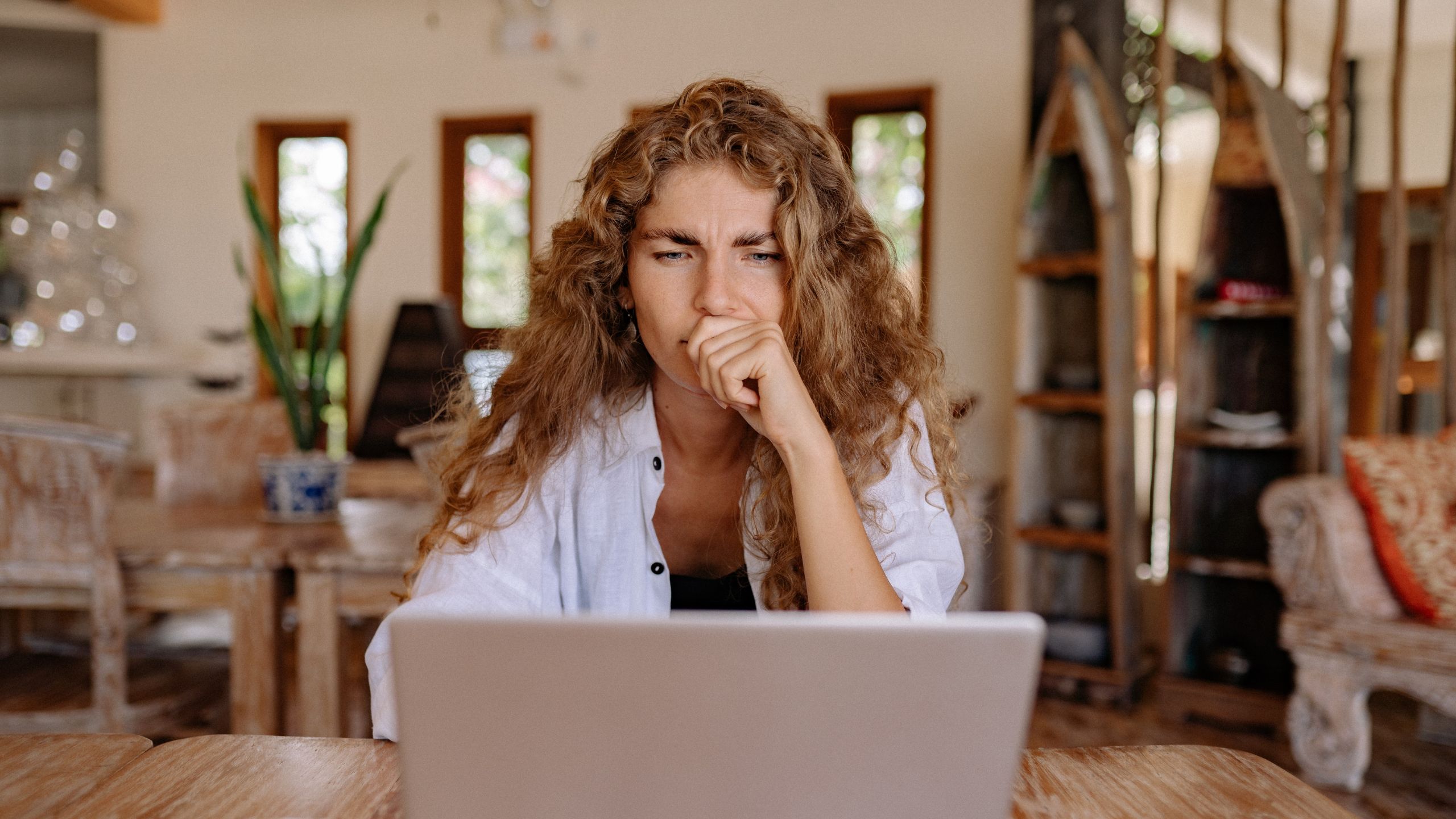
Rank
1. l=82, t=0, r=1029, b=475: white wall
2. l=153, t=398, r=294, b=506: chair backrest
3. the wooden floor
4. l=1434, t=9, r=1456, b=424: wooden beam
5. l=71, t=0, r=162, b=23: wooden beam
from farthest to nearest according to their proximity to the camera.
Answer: l=71, t=0, r=162, b=23: wooden beam, l=82, t=0, r=1029, b=475: white wall, l=1434, t=9, r=1456, b=424: wooden beam, l=153, t=398, r=294, b=506: chair backrest, the wooden floor

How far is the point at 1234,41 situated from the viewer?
468 cm

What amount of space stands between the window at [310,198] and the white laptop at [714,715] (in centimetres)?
480

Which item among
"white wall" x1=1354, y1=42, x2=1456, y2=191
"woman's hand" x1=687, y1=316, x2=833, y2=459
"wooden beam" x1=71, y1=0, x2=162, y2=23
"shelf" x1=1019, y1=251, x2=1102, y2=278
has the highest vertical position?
"wooden beam" x1=71, y1=0, x2=162, y2=23

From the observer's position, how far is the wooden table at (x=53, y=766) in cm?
69

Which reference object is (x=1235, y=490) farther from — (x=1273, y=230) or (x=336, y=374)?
(x=336, y=374)

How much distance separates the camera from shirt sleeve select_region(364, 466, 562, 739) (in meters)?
1.03

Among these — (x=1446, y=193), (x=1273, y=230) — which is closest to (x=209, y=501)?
(x=1273, y=230)

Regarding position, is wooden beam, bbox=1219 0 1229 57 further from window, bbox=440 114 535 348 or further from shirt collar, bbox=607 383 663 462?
window, bbox=440 114 535 348

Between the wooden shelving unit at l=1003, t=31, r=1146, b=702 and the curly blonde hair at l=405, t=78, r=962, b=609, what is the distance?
203 cm

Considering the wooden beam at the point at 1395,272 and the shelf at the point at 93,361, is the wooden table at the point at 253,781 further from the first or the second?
the shelf at the point at 93,361

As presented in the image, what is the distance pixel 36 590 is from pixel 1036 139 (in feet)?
10.0

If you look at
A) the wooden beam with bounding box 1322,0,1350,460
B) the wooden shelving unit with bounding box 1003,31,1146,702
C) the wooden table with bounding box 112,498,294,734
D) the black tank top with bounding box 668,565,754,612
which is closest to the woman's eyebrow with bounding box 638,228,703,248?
the black tank top with bounding box 668,565,754,612

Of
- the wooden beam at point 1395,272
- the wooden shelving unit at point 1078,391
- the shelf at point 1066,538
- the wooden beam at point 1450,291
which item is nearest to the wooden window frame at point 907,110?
the wooden shelving unit at point 1078,391

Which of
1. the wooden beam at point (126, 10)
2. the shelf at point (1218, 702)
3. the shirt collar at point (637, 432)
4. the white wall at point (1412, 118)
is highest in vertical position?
the wooden beam at point (126, 10)
